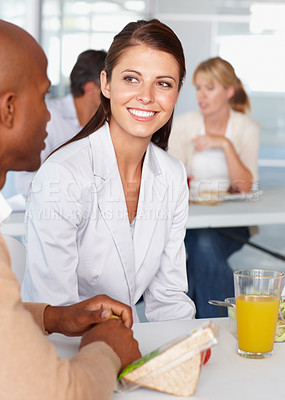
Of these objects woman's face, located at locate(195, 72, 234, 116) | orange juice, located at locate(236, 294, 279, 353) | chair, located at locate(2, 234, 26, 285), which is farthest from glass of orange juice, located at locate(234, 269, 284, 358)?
woman's face, located at locate(195, 72, 234, 116)

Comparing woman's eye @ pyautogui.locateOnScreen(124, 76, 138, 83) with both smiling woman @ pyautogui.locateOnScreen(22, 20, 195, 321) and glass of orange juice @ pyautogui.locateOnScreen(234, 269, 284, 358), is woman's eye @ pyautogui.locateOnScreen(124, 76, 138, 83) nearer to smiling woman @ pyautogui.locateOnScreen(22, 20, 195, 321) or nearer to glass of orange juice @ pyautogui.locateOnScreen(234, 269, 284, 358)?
smiling woman @ pyautogui.locateOnScreen(22, 20, 195, 321)

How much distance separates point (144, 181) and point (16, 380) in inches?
46.6

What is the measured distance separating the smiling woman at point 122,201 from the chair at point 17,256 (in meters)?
0.04

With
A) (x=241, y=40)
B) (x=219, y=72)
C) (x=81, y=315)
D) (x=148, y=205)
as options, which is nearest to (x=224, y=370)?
(x=81, y=315)

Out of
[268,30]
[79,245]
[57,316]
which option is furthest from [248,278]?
[268,30]

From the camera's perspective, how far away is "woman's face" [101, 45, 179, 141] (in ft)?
6.02

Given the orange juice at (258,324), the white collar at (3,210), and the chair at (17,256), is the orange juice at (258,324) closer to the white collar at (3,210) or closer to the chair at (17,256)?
the white collar at (3,210)

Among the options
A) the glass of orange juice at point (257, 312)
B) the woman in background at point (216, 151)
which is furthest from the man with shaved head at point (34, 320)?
the woman in background at point (216, 151)

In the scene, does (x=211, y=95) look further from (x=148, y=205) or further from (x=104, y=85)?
(x=148, y=205)

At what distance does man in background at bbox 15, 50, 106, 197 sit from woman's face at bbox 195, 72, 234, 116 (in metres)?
0.69

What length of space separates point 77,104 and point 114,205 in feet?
7.24

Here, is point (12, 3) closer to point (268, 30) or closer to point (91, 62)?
point (91, 62)

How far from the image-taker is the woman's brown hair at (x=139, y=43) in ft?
6.02

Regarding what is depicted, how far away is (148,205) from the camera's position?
191 centimetres
